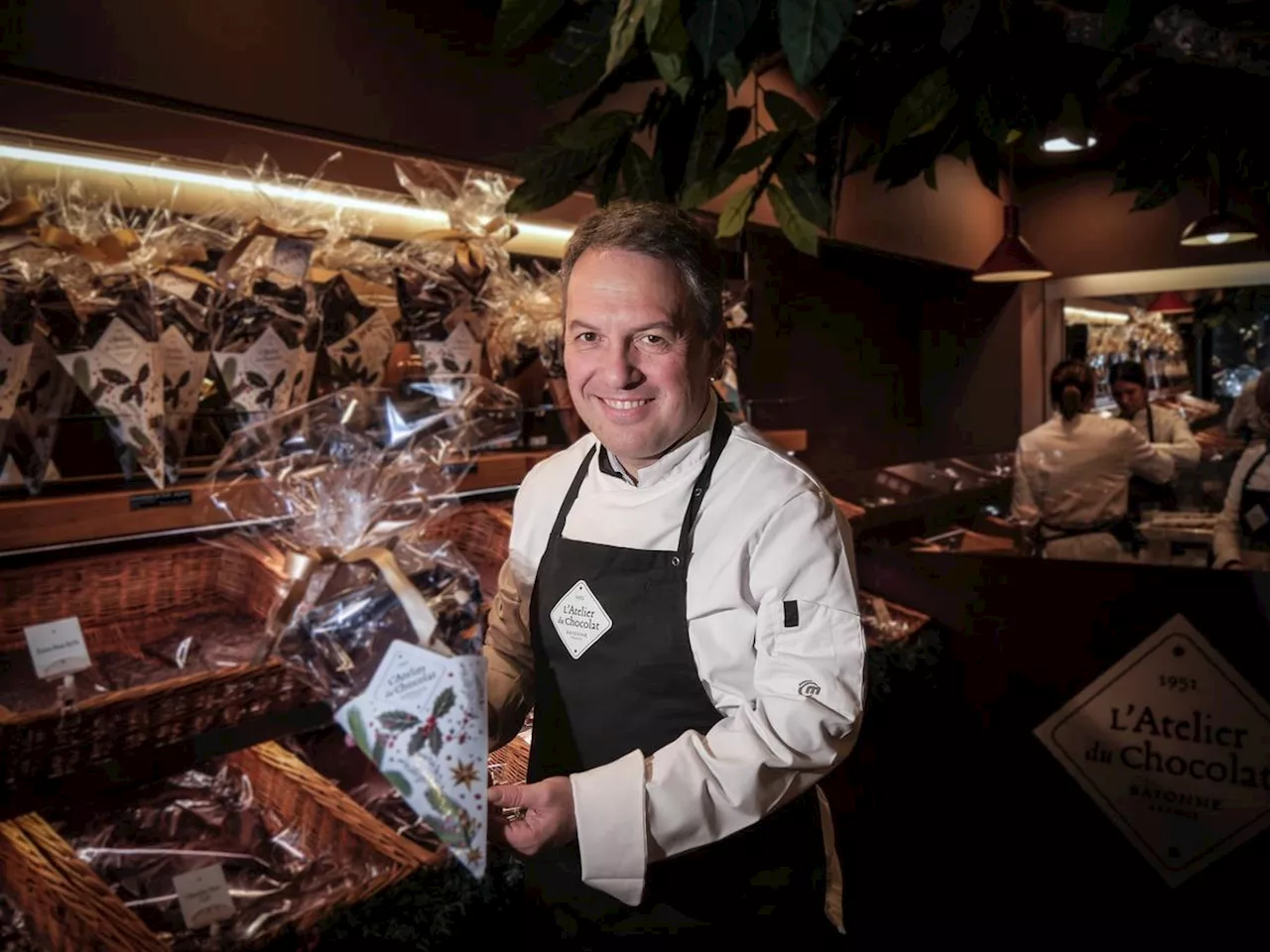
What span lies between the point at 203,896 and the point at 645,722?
2.84 feet

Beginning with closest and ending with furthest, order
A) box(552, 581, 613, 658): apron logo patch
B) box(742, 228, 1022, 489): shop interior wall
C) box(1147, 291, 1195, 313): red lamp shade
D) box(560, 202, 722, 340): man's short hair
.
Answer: box(560, 202, 722, 340): man's short hair
box(552, 581, 613, 658): apron logo patch
box(742, 228, 1022, 489): shop interior wall
box(1147, 291, 1195, 313): red lamp shade

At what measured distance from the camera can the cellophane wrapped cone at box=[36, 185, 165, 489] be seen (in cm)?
142

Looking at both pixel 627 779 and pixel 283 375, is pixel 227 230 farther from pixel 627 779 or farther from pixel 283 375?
pixel 627 779

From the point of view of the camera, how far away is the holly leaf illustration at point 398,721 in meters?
0.90

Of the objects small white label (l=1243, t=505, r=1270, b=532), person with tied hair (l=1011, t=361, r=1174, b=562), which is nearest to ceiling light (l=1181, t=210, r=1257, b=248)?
person with tied hair (l=1011, t=361, r=1174, b=562)

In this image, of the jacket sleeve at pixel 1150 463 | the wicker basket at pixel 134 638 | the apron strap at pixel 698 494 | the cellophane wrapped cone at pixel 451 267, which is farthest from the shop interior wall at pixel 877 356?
the apron strap at pixel 698 494

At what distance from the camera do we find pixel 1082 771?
252 cm

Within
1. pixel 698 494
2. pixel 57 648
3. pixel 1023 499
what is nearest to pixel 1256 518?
pixel 1023 499

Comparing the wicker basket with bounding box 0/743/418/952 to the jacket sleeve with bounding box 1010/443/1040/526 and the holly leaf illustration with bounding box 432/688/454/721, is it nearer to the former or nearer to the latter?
the holly leaf illustration with bounding box 432/688/454/721

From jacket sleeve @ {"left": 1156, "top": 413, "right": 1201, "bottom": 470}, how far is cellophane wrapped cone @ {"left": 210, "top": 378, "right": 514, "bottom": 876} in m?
4.92

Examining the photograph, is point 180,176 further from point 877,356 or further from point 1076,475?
point 1076,475

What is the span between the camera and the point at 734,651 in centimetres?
112

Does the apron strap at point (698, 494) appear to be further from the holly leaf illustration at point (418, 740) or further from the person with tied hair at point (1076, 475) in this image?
the person with tied hair at point (1076, 475)

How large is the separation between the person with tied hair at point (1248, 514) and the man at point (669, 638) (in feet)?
8.72
